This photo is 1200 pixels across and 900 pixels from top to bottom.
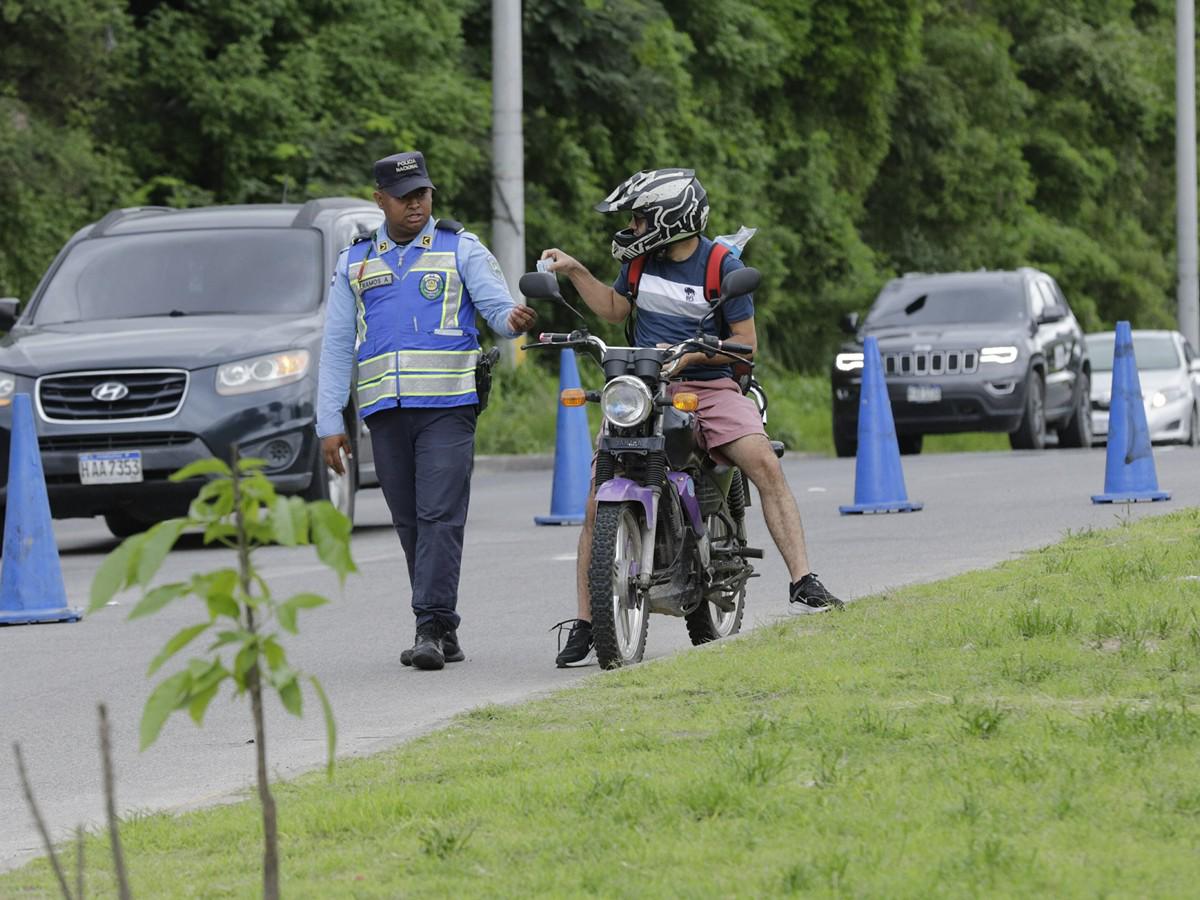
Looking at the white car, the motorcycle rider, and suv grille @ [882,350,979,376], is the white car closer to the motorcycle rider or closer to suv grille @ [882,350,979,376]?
suv grille @ [882,350,979,376]

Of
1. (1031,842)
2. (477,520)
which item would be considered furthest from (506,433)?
(1031,842)

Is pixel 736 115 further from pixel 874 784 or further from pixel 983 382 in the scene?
pixel 874 784

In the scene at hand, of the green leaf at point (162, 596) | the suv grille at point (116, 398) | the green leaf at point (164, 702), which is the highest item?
the green leaf at point (162, 596)

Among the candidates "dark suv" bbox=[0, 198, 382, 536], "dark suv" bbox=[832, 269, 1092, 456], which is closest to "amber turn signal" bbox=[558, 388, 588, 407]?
"dark suv" bbox=[0, 198, 382, 536]

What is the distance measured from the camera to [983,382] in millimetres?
23359

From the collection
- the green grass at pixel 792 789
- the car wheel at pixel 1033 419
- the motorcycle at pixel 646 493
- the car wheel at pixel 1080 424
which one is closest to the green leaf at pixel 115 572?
the green grass at pixel 792 789

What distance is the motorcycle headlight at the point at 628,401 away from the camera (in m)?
8.60

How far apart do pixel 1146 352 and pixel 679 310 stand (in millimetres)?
21507

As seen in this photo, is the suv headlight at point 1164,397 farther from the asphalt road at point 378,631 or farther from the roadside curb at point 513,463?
the asphalt road at point 378,631

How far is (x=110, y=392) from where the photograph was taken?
45.6 feet

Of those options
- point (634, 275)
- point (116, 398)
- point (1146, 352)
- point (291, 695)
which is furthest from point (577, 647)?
point (1146, 352)

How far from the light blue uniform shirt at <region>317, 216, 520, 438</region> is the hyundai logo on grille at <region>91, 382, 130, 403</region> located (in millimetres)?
4643

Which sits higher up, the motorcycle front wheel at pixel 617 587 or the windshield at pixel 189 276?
the windshield at pixel 189 276

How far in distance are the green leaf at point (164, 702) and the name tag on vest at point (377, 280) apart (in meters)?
5.22
